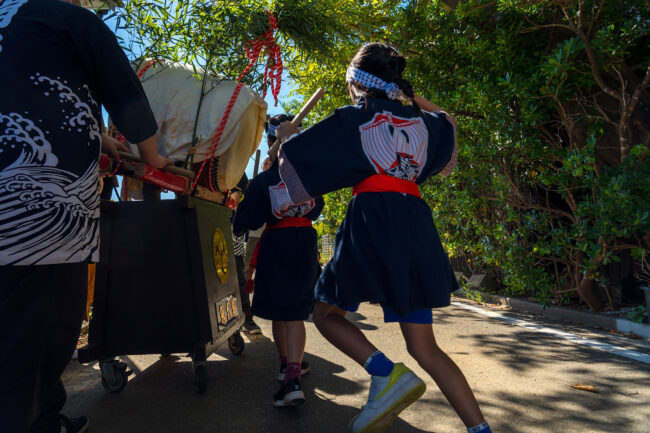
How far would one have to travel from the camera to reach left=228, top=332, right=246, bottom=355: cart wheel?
3.73m

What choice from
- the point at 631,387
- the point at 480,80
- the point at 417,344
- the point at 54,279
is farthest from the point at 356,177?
the point at 480,80

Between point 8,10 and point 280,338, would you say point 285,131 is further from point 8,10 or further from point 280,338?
point 8,10

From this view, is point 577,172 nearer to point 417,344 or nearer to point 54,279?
point 417,344

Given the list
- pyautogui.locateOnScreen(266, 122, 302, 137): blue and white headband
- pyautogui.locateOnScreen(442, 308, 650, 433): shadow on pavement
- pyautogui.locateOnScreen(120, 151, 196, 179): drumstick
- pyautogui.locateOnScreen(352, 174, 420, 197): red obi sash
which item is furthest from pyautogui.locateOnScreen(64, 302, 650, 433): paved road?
pyautogui.locateOnScreen(266, 122, 302, 137): blue and white headband

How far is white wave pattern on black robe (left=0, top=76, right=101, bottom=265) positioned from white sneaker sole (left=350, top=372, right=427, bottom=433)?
1.23 metres

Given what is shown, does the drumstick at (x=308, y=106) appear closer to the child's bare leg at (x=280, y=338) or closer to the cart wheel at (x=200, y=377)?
the child's bare leg at (x=280, y=338)

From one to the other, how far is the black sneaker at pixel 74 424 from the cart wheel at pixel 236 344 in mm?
1488

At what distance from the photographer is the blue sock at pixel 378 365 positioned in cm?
190

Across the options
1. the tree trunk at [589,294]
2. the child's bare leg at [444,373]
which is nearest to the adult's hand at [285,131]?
the child's bare leg at [444,373]

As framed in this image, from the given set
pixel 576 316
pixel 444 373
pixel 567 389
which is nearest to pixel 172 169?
pixel 444 373

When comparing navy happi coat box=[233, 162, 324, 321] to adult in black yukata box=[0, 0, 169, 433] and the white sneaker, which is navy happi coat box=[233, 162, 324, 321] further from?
adult in black yukata box=[0, 0, 169, 433]

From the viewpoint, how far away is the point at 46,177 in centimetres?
144

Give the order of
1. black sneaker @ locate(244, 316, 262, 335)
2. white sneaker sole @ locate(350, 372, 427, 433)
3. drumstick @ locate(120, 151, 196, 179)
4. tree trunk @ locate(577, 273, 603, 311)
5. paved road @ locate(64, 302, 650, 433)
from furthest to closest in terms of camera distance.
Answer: tree trunk @ locate(577, 273, 603, 311)
black sneaker @ locate(244, 316, 262, 335)
paved road @ locate(64, 302, 650, 433)
drumstick @ locate(120, 151, 196, 179)
white sneaker sole @ locate(350, 372, 427, 433)

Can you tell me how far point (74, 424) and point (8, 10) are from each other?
186cm
